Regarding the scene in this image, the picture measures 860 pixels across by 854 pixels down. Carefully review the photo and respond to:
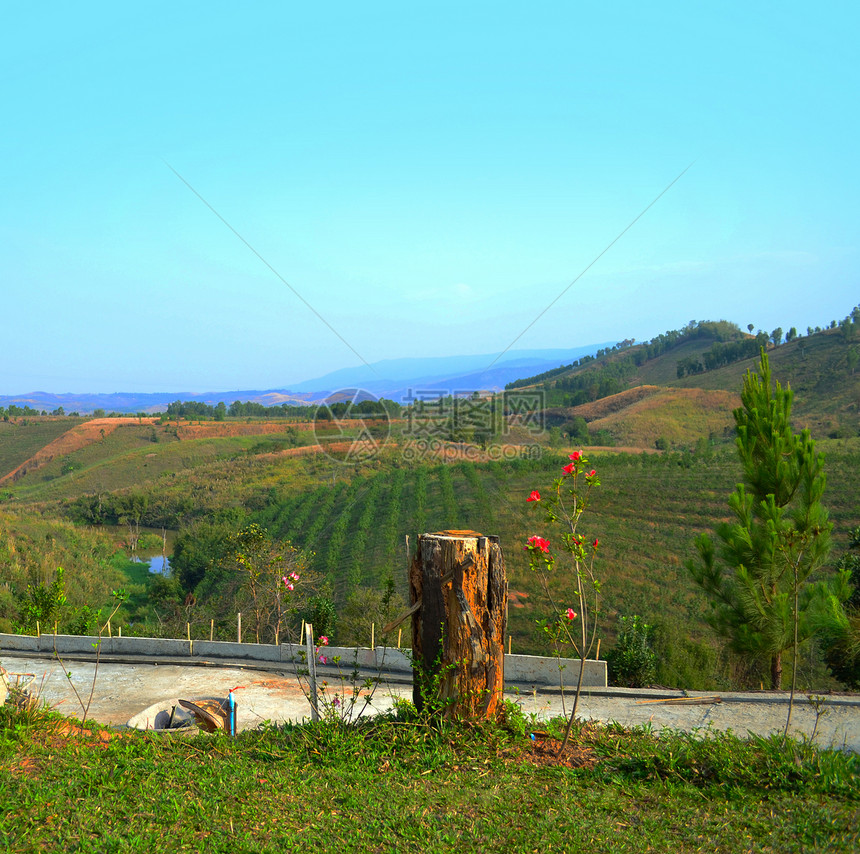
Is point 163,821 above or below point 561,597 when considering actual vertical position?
above

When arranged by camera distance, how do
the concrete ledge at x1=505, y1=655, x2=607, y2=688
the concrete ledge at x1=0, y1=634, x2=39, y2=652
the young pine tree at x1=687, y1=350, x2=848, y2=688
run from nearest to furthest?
1. the concrete ledge at x1=505, y1=655, x2=607, y2=688
2. the young pine tree at x1=687, y1=350, x2=848, y2=688
3. the concrete ledge at x1=0, y1=634, x2=39, y2=652

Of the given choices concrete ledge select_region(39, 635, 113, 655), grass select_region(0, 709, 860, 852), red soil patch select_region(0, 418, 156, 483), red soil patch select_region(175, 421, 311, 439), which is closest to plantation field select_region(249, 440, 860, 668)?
concrete ledge select_region(39, 635, 113, 655)

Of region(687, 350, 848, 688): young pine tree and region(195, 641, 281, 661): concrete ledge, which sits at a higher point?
region(687, 350, 848, 688): young pine tree

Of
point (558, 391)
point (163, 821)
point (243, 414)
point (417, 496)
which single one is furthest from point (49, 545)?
point (243, 414)

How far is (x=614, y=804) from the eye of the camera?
353cm

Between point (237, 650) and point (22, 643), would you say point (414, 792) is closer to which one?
point (237, 650)

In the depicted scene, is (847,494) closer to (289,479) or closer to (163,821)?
(163,821)

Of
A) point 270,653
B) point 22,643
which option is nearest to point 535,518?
point 270,653

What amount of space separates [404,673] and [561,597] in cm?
1084

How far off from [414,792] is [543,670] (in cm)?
415

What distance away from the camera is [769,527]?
7418mm

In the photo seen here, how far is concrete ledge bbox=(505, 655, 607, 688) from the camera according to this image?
7.19 metres

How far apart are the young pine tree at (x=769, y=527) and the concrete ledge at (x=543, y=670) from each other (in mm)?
2206

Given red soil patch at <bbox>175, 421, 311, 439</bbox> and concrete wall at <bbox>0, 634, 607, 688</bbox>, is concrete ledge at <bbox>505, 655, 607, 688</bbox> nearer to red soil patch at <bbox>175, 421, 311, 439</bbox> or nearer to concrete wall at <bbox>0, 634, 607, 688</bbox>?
concrete wall at <bbox>0, 634, 607, 688</bbox>
